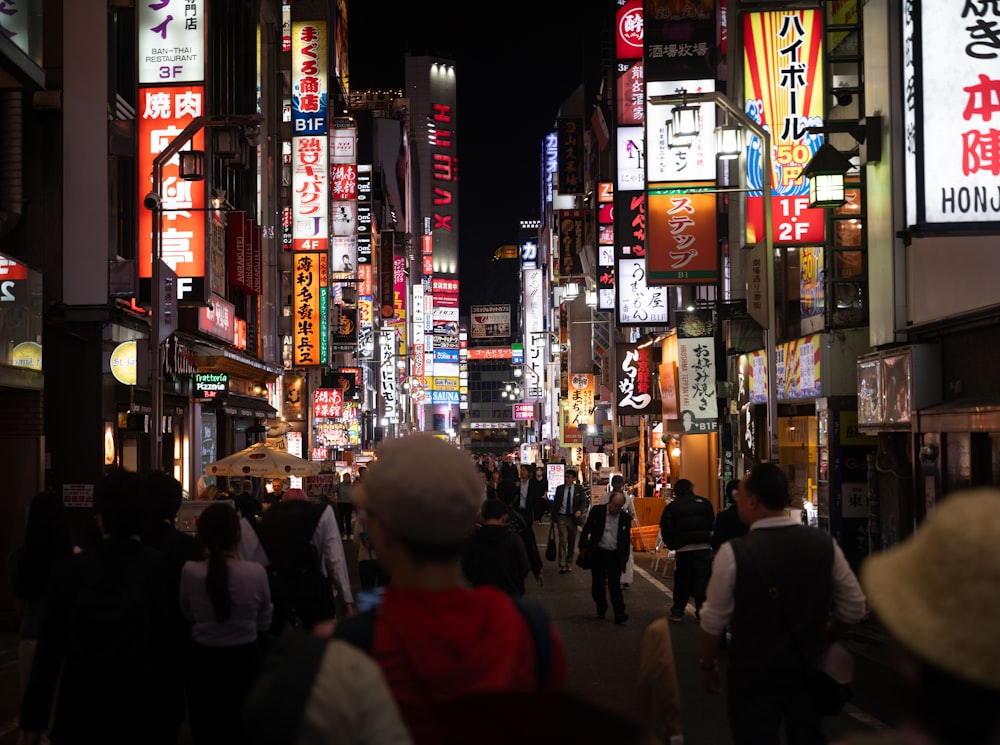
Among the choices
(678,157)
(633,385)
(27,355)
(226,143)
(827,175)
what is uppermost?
(678,157)

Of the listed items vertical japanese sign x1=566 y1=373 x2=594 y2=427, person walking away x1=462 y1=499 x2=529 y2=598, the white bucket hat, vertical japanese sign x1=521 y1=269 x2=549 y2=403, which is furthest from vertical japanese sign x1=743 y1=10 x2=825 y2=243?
vertical japanese sign x1=521 y1=269 x2=549 y2=403

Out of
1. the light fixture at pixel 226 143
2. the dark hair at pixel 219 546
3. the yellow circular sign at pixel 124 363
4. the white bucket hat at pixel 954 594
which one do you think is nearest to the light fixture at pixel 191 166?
the light fixture at pixel 226 143

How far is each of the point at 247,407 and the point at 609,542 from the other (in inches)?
825

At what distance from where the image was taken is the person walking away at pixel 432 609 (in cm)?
314

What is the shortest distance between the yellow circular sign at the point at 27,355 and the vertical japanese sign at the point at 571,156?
41.1 meters

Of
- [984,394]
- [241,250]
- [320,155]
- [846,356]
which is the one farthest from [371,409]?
[984,394]

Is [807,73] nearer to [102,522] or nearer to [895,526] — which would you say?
[895,526]

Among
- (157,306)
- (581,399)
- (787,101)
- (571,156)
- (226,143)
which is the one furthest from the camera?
(571,156)

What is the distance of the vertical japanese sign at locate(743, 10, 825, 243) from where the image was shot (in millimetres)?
20281

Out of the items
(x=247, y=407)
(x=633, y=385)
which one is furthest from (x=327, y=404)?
(x=633, y=385)

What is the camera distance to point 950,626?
6.98 ft

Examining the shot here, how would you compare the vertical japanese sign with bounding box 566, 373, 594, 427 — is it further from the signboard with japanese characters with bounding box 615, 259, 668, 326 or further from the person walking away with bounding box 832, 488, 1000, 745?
the person walking away with bounding box 832, 488, 1000, 745

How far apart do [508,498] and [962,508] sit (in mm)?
15188

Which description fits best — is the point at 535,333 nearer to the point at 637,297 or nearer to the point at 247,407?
the point at 247,407
